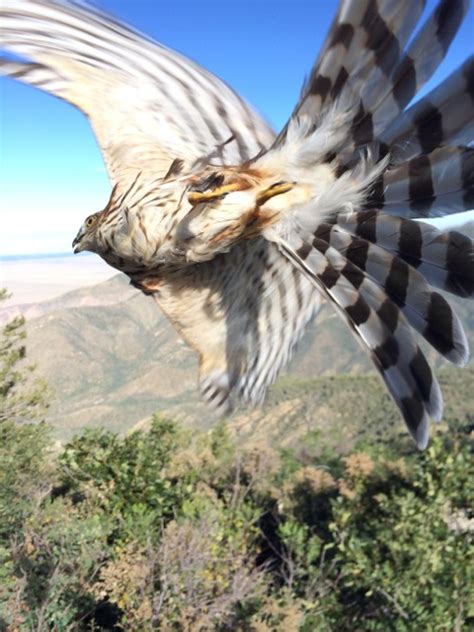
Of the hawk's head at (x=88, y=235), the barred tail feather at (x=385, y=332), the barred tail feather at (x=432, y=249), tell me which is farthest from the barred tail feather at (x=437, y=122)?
the hawk's head at (x=88, y=235)

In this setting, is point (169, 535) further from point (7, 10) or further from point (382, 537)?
point (7, 10)

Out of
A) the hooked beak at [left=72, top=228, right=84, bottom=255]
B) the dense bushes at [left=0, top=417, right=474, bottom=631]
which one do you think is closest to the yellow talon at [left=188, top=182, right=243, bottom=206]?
the hooked beak at [left=72, top=228, right=84, bottom=255]

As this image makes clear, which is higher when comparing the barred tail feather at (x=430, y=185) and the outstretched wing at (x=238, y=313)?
the barred tail feather at (x=430, y=185)

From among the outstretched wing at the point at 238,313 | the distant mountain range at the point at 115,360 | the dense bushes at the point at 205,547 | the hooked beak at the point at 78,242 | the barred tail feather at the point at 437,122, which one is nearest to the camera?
the barred tail feather at the point at 437,122

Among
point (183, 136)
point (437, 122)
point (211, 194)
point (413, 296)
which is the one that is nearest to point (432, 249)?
point (413, 296)

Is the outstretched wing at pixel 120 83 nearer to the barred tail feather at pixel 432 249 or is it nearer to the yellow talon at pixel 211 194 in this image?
the yellow talon at pixel 211 194

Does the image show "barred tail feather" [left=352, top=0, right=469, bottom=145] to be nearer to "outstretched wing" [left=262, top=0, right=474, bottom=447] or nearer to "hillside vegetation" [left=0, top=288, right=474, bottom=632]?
"outstretched wing" [left=262, top=0, right=474, bottom=447]

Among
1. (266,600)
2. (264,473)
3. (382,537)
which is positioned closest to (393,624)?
(382,537)
